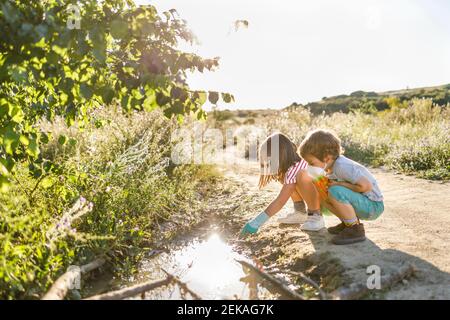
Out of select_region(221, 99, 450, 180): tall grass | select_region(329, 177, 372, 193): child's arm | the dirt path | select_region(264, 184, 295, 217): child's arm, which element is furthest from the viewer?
select_region(221, 99, 450, 180): tall grass

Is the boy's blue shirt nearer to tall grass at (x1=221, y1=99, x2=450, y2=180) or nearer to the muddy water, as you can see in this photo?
the muddy water

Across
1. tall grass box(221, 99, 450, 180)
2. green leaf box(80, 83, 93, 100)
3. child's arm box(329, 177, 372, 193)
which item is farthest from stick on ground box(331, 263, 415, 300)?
tall grass box(221, 99, 450, 180)

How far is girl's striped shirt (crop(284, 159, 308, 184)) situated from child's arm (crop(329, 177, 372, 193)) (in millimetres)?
361

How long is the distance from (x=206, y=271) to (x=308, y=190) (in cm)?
119

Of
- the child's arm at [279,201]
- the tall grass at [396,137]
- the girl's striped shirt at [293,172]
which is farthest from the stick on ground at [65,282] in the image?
the tall grass at [396,137]

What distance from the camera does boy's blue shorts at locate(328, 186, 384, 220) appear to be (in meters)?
3.66

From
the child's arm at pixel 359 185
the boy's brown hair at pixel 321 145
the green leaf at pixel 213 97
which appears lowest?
the child's arm at pixel 359 185

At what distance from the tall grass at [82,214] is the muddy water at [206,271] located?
235 millimetres

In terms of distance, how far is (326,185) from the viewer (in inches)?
152

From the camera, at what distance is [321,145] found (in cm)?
375

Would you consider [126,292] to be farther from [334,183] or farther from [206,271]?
[334,183]

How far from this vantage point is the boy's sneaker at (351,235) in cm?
364

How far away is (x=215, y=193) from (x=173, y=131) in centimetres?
125

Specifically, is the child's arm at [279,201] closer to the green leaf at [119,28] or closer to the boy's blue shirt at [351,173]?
the boy's blue shirt at [351,173]
